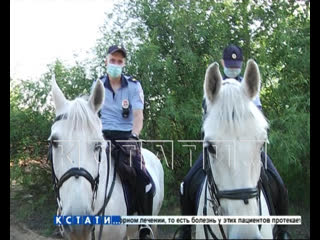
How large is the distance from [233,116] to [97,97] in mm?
860

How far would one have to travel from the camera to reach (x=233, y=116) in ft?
5.37

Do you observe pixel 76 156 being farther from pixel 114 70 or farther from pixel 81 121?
pixel 114 70

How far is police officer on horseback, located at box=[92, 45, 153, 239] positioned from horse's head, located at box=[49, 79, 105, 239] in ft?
1.43

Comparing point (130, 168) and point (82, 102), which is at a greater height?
point (82, 102)

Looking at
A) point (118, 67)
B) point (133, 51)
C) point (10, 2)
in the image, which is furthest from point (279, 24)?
point (10, 2)

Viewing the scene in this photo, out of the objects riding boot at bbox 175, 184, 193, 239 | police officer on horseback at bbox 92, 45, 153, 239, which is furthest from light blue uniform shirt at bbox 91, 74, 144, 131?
riding boot at bbox 175, 184, 193, 239

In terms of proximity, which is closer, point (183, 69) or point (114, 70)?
point (114, 70)

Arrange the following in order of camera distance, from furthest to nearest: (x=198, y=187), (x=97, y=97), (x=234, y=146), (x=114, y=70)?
1. (x=114, y=70)
2. (x=198, y=187)
3. (x=97, y=97)
4. (x=234, y=146)

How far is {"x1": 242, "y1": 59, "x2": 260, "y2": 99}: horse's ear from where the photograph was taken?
5.69ft

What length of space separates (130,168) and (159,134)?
0.77 m

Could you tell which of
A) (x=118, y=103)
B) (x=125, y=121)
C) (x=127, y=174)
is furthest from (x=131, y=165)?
(x=118, y=103)

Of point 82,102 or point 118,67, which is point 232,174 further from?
point 118,67

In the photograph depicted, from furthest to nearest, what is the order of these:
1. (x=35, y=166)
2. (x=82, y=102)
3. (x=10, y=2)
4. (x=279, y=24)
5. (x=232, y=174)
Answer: (x=35, y=166) → (x=279, y=24) → (x=10, y=2) → (x=82, y=102) → (x=232, y=174)

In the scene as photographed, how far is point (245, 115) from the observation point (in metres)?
1.64
